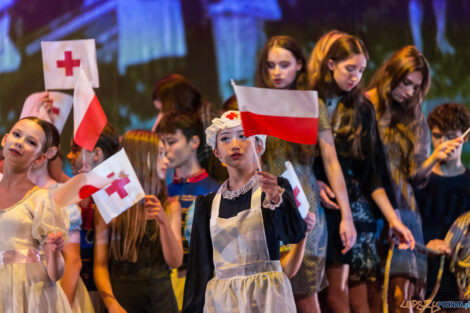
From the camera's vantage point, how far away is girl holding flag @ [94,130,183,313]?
3.76 metres

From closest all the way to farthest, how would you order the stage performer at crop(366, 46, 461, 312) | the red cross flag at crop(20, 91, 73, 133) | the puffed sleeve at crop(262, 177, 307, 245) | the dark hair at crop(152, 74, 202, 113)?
the puffed sleeve at crop(262, 177, 307, 245) < the red cross flag at crop(20, 91, 73, 133) < the stage performer at crop(366, 46, 461, 312) < the dark hair at crop(152, 74, 202, 113)

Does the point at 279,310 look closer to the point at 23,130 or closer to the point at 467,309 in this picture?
the point at 23,130

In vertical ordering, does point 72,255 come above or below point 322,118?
below

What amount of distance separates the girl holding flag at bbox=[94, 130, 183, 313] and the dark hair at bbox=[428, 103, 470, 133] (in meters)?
1.87

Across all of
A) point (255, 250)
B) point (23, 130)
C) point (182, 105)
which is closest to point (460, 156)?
point (182, 105)

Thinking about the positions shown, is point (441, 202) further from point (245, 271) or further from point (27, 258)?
point (27, 258)

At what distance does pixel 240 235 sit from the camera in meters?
3.04

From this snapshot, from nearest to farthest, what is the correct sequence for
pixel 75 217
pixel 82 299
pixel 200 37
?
pixel 82 299 → pixel 75 217 → pixel 200 37

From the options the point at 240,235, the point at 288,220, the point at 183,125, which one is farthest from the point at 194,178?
the point at 288,220

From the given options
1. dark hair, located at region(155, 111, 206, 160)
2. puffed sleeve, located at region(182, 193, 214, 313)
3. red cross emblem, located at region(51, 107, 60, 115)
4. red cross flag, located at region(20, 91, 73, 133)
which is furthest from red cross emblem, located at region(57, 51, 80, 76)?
puffed sleeve, located at region(182, 193, 214, 313)

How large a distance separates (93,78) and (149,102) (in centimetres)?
93

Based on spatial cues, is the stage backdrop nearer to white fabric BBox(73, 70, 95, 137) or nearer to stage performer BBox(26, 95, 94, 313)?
stage performer BBox(26, 95, 94, 313)

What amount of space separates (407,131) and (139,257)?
6.21ft

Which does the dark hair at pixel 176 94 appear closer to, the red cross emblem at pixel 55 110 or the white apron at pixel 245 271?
the red cross emblem at pixel 55 110
